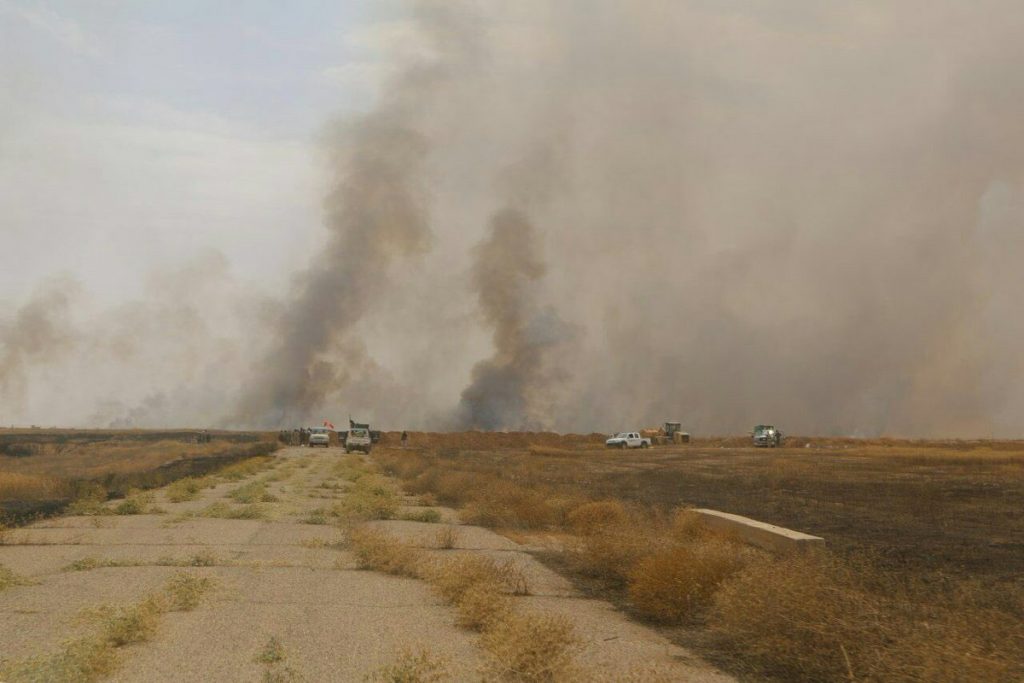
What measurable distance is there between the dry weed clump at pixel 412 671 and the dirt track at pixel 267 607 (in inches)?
6.2

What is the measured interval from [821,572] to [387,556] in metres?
8.04

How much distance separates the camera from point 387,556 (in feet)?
51.3

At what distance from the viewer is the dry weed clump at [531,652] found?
7969 millimetres

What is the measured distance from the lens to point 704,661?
9211mm

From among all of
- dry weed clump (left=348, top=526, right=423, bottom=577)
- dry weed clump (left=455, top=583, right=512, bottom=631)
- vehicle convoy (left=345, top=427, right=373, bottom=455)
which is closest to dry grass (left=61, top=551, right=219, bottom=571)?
dry weed clump (left=348, top=526, right=423, bottom=577)

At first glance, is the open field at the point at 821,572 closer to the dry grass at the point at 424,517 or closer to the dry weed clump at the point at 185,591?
the dry grass at the point at 424,517

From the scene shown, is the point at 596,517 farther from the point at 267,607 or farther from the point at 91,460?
the point at 91,460

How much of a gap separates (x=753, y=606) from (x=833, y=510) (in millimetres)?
17986

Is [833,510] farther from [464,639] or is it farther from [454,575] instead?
[464,639]

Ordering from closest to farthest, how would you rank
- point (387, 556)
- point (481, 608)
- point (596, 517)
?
A: point (481, 608)
point (387, 556)
point (596, 517)

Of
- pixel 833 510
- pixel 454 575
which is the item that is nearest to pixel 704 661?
pixel 454 575

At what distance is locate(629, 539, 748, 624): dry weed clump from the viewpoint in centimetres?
1170

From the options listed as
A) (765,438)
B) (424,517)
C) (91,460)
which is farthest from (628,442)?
(424,517)

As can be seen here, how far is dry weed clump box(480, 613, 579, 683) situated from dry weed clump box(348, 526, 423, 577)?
5843mm
